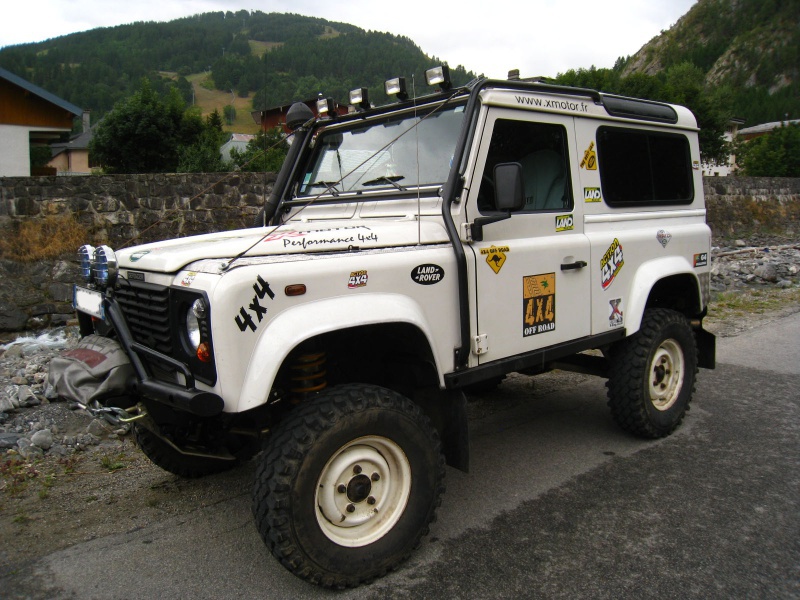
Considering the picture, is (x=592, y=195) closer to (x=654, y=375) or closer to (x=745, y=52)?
(x=654, y=375)

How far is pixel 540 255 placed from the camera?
3910mm

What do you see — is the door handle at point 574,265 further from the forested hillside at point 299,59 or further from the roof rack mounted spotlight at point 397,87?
the roof rack mounted spotlight at point 397,87

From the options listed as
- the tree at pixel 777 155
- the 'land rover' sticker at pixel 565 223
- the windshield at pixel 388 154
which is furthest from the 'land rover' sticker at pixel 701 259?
the tree at pixel 777 155

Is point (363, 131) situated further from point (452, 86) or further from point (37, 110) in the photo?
point (37, 110)

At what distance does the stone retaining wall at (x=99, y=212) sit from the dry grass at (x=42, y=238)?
64 millimetres

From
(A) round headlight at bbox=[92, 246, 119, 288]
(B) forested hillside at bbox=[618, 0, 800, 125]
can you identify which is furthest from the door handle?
(B) forested hillside at bbox=[618, 0, 800, 125]

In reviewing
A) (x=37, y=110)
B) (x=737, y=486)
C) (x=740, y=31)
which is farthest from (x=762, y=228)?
(x=740, y=31)

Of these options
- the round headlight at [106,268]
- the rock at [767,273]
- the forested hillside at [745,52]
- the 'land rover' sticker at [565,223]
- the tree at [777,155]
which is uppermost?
the forested hillside at [745,52]

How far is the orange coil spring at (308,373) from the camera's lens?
3.13 metres

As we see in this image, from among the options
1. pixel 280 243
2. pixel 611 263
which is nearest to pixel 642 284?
pixel 611 263

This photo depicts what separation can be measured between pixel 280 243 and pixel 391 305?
0.60m

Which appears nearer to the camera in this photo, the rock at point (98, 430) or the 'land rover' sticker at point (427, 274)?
the 'land rover' sticker at point (427, 274)

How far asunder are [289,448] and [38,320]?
7.66 m

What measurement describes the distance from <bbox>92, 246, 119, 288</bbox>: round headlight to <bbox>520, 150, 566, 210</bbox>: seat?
92.0 inches
